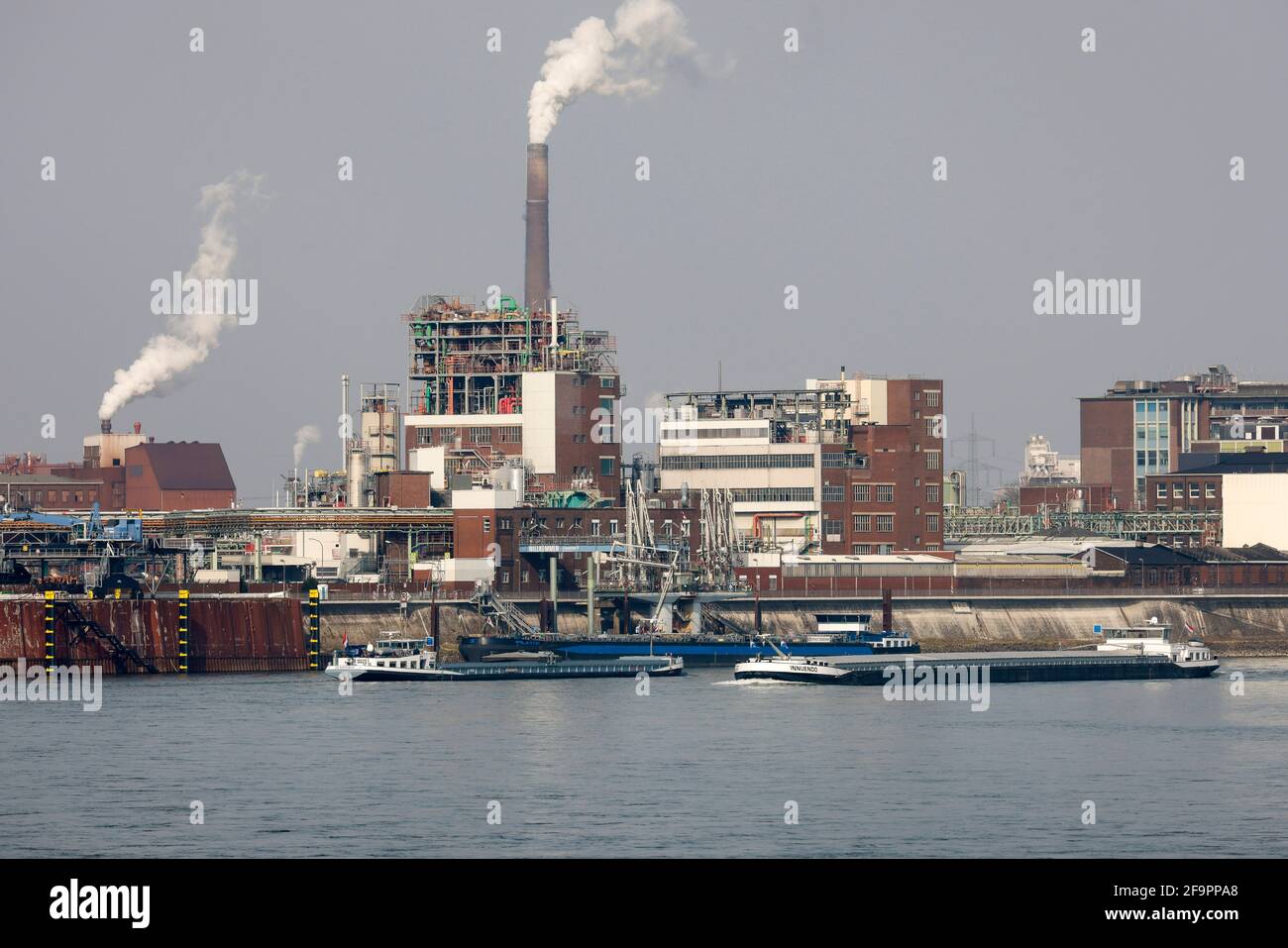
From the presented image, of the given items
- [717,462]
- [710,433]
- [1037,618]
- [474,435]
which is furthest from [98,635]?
[1037,618]

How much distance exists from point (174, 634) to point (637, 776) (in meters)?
59.0

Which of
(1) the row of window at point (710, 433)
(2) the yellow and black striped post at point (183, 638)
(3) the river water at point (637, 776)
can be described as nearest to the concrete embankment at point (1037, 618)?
(1) the row of window at point (710, 433)

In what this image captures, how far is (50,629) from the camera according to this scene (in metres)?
117

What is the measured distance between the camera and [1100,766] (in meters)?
73.4

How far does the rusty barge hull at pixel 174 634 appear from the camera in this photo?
118m

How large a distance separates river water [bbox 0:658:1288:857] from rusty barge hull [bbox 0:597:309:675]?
12655 millimetres

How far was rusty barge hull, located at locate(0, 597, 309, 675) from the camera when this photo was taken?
118 m

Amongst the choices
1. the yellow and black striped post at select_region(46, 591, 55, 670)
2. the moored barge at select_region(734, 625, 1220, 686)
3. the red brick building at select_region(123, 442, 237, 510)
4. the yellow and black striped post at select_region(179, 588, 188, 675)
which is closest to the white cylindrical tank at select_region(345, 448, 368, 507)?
the red brick building at select_region(123, 442, 237, 510)

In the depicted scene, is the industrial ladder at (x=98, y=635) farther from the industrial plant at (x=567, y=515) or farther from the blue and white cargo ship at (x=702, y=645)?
the blue and white cargo ship at (x=702, y=645)

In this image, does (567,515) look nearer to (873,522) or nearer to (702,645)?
(702,645)

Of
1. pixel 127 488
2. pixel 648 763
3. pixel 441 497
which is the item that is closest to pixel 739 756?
pixel 648 763

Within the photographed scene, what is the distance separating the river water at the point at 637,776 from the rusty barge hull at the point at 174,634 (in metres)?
12.7
